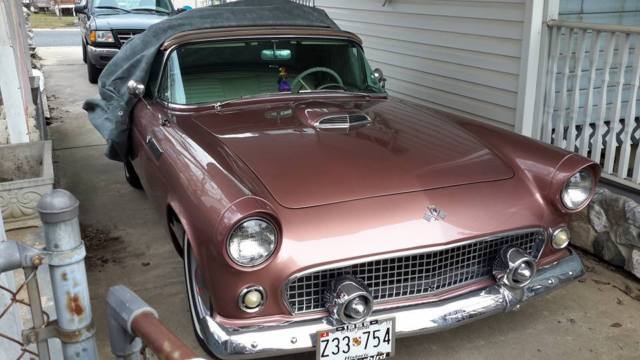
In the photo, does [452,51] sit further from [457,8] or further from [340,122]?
[340,122]

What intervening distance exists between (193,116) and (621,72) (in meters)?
2.69

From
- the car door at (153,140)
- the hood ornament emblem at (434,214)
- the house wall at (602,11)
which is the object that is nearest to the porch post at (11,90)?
the car door at (153,140)

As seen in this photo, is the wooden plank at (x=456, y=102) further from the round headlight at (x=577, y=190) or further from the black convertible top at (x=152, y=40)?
the round headlight at (x=577, y=190)

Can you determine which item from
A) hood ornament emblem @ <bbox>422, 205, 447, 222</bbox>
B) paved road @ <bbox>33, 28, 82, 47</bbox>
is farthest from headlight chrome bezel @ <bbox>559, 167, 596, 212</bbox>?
paved road @ <bbox>33, 28, 82, 47</bbox>

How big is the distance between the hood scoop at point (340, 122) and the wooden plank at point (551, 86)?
5.75ft

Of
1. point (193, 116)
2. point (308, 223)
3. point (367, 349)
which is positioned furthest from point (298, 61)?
point (367, 349)

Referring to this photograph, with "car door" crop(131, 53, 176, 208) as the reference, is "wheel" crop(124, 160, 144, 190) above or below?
below

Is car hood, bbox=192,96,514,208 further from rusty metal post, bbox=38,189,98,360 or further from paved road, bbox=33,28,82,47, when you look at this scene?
paved road, bbox=33,28,82,47

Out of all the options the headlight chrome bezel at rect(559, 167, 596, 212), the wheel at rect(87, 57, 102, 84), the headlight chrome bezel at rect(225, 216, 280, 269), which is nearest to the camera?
the headlight chrome bezel at rect(225, 216, 280, 269)

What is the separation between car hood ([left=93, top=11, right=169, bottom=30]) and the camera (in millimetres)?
9875

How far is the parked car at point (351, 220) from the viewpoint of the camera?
2389mm

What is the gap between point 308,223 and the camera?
2.46 meters

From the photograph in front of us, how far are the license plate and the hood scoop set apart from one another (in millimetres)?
1194

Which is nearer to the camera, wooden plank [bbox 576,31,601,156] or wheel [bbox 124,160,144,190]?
wooden plank [bbox 576,31,601,156]
